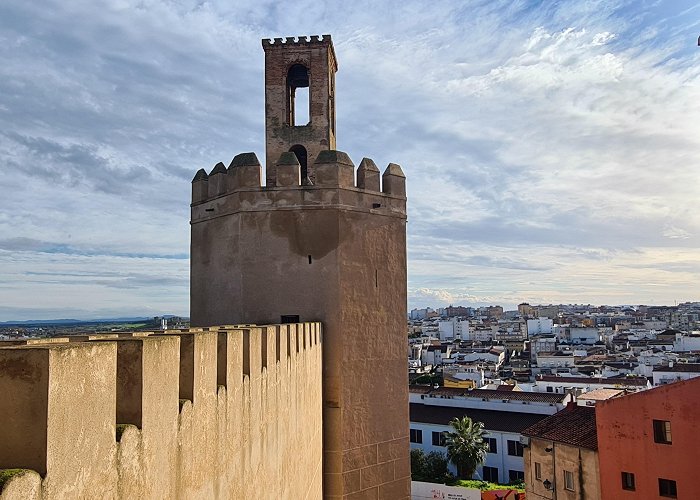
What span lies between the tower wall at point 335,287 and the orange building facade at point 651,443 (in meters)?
10.0

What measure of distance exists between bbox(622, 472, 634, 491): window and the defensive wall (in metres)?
15.7

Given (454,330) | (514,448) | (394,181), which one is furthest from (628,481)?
(454,330)

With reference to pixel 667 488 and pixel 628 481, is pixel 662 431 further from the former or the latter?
pixel 628 481

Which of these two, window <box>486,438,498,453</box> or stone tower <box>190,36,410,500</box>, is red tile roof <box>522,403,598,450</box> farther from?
window <box>486,438,498,453</box>

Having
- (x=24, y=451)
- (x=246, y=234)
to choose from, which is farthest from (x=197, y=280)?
(x=24, y=451)

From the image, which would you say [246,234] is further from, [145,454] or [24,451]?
[24,451]

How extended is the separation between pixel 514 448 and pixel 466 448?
4421 mm

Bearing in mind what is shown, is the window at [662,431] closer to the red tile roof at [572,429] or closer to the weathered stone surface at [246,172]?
the red tile roof at [572,429]

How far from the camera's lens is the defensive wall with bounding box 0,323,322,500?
1652 mm

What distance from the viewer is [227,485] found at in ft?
11.6

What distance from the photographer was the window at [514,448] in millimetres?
33094

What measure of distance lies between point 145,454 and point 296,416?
13.2ft

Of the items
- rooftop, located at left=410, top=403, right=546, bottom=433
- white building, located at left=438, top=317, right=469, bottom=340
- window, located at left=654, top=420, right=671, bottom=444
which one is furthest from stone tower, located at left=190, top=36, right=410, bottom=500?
white building, located at left=438, top=317, right=469, bottom=340

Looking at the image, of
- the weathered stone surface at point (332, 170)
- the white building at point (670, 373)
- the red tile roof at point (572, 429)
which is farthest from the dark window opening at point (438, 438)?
the weathered stone surface at point (332, 170)
